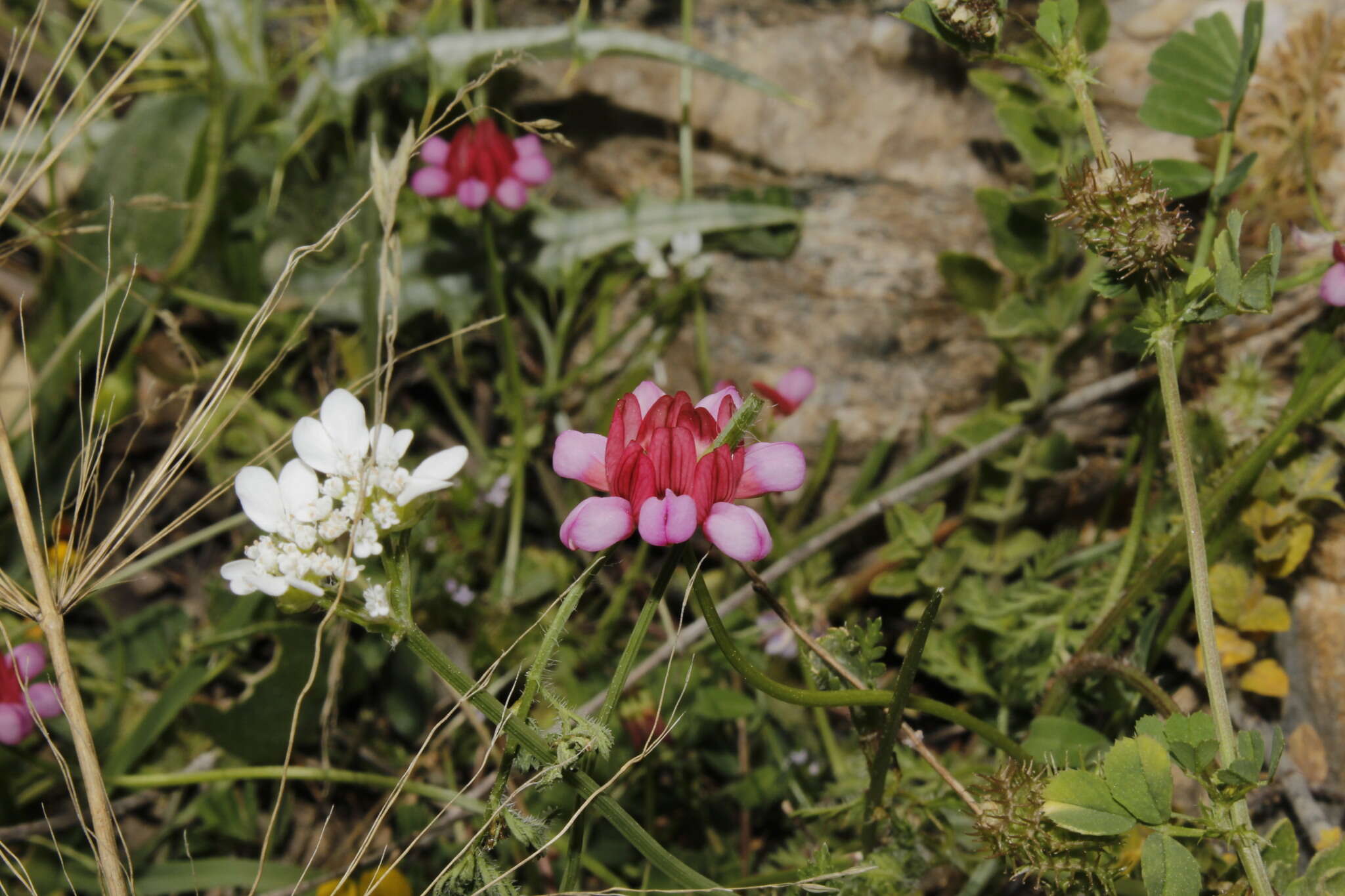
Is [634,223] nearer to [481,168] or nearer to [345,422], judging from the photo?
[481,168]

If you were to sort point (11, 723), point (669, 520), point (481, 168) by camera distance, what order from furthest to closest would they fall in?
point (481, 168)
point (11, 723)
point (669, 520)

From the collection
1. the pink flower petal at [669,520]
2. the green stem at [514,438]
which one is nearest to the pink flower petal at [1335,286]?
the pink flower petal at [669,520]

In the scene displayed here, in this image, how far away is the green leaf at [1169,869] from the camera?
1.07 meters

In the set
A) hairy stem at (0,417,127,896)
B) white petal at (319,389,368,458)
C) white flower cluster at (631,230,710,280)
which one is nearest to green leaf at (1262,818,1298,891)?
white petal at (319,389,368,458)

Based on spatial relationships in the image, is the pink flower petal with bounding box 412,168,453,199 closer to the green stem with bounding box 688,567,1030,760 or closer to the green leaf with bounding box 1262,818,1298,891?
the green stem with bounding box 688,567,1030,760

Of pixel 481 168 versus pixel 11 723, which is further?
pixel 481 168

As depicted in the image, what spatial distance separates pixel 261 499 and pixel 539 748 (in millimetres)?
401

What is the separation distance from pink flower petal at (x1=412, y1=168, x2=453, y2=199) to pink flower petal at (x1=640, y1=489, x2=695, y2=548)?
1.39 m

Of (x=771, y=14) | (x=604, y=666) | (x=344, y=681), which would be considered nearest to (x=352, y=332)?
(x=344, y=681)

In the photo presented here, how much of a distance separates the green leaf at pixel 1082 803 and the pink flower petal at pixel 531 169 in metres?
1.62

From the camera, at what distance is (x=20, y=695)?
5.74 feet

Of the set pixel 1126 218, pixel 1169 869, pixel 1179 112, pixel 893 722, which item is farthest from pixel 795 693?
pixel 1179 112

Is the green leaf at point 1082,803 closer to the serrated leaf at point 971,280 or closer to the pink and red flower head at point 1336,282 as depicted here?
the pink and red flower head at point 1336,282

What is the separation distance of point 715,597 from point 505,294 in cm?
93
